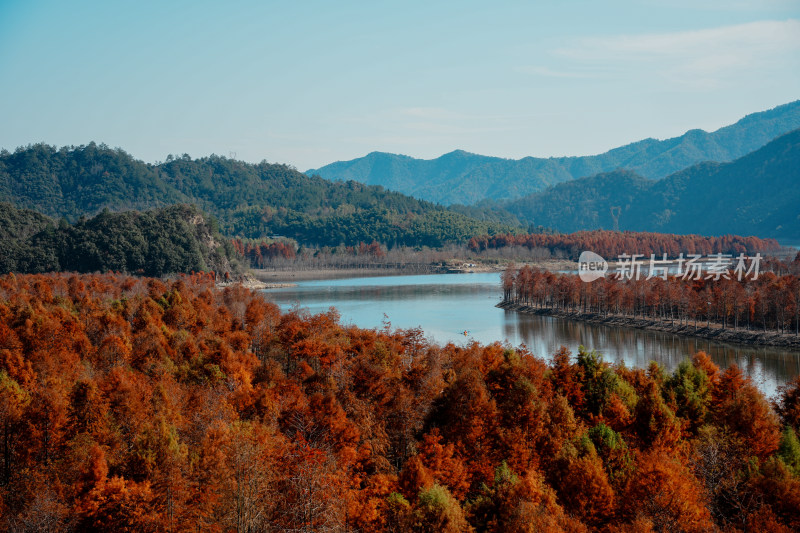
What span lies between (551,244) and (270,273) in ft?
168

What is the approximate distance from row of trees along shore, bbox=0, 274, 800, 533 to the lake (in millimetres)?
8214

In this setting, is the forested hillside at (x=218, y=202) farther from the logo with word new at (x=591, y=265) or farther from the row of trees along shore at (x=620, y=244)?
the logo with word new at (x=591, y=265)

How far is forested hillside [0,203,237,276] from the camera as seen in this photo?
69500 mm

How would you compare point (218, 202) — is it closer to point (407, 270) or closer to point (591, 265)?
point (407, 270)

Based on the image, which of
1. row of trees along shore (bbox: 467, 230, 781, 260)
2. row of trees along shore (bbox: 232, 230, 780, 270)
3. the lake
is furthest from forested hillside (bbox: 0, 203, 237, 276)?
row of trees along shore (bbox: 467, 230, 781, 260)

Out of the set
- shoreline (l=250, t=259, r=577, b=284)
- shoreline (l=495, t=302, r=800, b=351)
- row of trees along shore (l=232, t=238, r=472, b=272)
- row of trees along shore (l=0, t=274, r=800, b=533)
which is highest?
row of trees along shore (l=232, t=238, r=472, b=272)

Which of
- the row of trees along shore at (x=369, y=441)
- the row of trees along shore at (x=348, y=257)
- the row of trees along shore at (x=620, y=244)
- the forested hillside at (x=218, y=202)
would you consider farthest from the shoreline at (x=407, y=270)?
the row of trees along shore at (x=369, y=441)

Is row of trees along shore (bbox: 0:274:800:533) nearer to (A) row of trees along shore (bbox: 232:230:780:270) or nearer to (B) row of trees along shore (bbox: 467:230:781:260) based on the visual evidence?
(A) row of trees along shore (bbox: 232:230:780:270)

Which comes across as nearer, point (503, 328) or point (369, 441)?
point (369, 441)

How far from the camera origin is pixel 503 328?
47.1 meters

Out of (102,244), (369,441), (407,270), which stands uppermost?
(102,244)

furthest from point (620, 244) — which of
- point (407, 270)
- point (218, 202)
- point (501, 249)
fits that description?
point (218, 202)

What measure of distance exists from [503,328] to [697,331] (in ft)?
40.2

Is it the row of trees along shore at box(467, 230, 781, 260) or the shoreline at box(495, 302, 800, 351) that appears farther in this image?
the row of trees along shore at box(467, 230, 781, 260)
